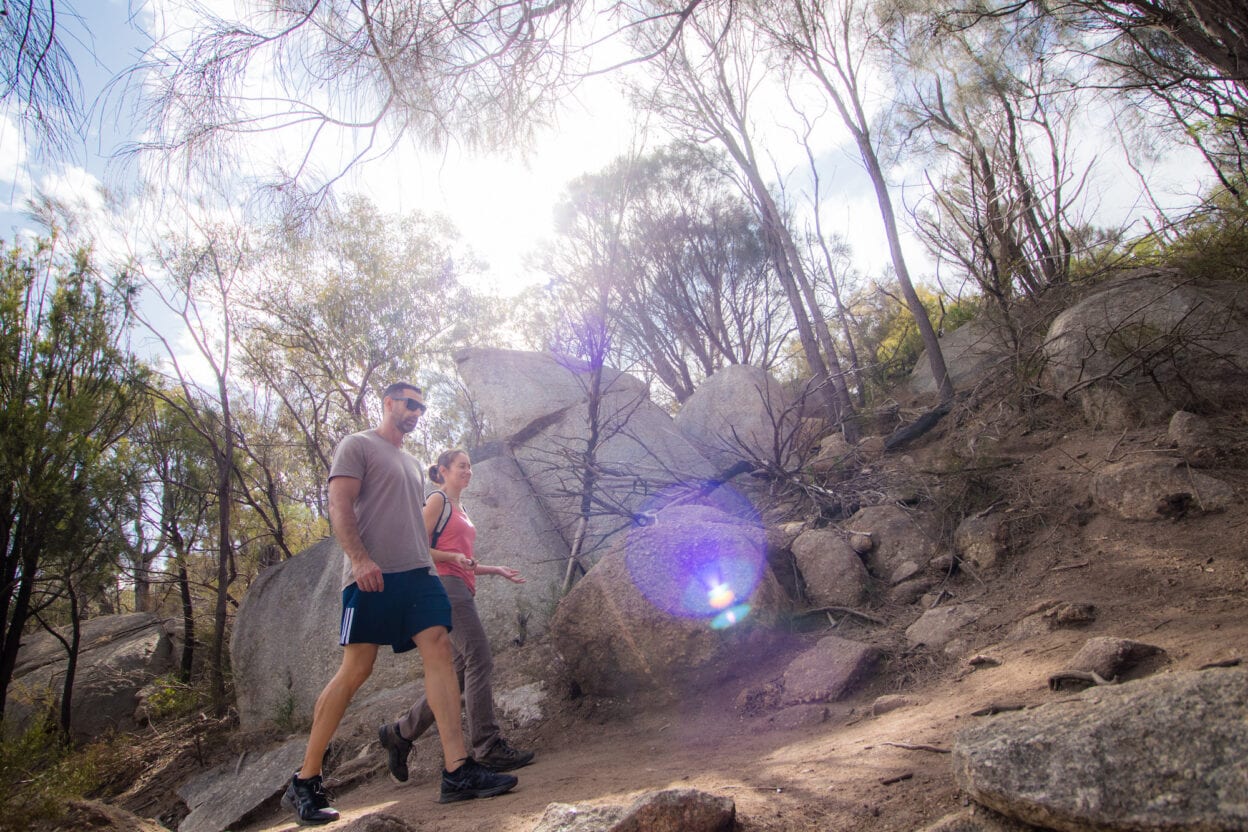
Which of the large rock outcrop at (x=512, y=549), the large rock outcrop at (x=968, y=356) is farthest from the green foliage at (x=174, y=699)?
the large rock outcrop at (x=968, y=356)

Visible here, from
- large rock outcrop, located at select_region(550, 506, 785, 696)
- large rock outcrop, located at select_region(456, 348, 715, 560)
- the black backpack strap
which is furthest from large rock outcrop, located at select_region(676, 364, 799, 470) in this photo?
the black backpack strap

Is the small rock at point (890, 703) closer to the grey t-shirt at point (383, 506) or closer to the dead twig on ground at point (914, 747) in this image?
the dead twig on ground at point (914, 747)

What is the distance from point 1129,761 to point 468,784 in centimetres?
253

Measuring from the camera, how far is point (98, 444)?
24.6 ft

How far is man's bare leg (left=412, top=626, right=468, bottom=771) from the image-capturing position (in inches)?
121

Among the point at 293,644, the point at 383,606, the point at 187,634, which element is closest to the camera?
the point at 383,606

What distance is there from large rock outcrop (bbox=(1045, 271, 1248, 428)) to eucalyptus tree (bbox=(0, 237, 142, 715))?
29.8ft

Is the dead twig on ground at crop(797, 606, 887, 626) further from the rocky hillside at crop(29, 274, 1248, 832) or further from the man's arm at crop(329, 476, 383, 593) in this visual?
the man's arm at crop(329, 476, 383, 593)

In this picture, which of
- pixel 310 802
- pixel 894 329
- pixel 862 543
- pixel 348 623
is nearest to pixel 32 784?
pixel 310 802

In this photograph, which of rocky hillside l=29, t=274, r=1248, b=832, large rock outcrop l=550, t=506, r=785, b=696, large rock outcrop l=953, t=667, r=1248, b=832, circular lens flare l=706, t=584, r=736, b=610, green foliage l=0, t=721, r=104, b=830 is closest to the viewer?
large rock outcrop l=953, t=667, r=1248, b=832

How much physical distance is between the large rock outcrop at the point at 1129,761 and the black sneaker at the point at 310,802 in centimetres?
244

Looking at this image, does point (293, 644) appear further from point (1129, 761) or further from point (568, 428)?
point (1129, 761)

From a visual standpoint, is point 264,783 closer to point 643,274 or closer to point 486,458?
point 486,458

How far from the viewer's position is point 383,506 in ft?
10.5
